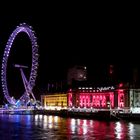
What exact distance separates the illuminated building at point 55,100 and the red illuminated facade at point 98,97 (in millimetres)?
6244

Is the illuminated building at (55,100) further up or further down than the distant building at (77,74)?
further down

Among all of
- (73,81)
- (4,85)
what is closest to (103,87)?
(73,81)

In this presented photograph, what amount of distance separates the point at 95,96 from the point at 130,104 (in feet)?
78.4

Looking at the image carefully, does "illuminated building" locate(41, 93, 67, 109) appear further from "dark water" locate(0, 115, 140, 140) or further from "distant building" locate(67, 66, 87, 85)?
"dark water" locate(0, 115, 140, 140)

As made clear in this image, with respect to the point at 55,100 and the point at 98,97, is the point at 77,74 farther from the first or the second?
the point at 98,97

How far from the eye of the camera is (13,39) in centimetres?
10062

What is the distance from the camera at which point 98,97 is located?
153625mm

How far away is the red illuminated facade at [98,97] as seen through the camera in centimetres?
13950

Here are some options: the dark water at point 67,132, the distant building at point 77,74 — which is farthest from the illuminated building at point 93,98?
the dark water at point 67,132

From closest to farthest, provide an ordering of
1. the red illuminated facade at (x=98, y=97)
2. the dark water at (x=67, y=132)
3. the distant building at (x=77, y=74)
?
the dark water at (x=67, y=132)
the red illuminated facade at (x=98, y=97)
the distant building at (x=77, y=74)

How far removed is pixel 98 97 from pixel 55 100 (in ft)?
107

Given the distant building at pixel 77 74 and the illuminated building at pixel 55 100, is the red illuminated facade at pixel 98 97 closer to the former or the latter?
the illuminated building at pixel 55 100

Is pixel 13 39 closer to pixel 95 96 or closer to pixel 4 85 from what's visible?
pixel 4 85

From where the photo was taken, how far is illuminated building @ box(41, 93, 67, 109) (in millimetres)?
173462
